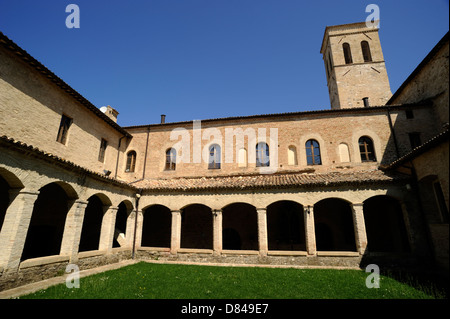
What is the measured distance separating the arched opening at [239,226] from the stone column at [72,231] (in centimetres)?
842

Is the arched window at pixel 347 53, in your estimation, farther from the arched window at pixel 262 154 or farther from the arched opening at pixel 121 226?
the arched opening at pixel 121 226

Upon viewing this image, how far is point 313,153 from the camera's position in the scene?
1539 centimetres

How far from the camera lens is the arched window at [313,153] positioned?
15.2m

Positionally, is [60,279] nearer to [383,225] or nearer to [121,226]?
[121,226]

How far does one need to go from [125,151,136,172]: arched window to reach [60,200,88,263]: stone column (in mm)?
7760

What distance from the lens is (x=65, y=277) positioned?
28.0 feet

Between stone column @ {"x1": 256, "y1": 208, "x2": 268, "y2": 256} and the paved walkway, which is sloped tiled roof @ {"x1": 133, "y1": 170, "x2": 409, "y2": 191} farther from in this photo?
the paved walkway

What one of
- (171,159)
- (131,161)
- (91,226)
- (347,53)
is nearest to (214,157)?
(171,159)

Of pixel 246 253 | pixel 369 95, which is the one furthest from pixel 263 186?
pixel 369 95

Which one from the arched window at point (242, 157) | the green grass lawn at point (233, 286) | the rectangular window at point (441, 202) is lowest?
the green grass lawn at point (233, 286)

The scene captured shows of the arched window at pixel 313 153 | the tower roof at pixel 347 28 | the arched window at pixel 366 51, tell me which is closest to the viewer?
the arched window at pixel 313 153

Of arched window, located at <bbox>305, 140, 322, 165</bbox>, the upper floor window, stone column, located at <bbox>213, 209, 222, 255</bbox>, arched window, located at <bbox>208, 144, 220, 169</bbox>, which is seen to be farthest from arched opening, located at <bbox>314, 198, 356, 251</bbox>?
the upper floor window

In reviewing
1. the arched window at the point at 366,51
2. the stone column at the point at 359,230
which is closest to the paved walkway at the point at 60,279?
the stone column at the point at 359,230

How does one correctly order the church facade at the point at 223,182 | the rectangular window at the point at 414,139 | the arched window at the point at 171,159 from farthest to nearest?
the arched window at the point at 171,159
the rectangular window at the point at 414,139
the church facade at the point at 223,182
